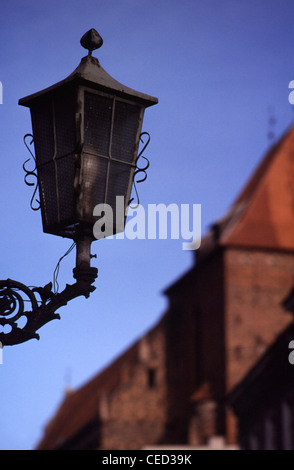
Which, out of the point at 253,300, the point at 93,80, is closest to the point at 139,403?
the point at 253,300

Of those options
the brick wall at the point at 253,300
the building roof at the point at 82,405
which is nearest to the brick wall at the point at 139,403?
the building roof at the point at 82,405

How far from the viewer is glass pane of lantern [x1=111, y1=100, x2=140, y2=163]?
13.4 feet

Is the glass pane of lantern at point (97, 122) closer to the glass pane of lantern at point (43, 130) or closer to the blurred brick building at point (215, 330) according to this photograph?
the glass pane of lantern at point (43, 130)

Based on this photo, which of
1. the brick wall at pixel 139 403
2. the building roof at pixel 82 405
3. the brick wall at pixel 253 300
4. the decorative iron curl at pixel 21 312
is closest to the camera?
the decorative iron curl at pixel 21 312

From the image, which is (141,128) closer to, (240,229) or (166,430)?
(240,229)

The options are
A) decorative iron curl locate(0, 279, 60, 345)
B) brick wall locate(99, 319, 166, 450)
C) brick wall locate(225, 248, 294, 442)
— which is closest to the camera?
decorative iron curl locate(0, 279, 60, 345)

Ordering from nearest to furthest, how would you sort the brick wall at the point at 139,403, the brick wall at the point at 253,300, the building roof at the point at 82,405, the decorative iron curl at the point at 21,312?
the decorative iron curl at the point at 21,312 → the brick wall at the point at 253,300 → the brick wall at the point at 139,403 → the building roof at the point at 82,405

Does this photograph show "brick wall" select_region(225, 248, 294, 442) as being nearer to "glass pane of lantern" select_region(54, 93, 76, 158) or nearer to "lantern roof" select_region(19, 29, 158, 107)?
"lantern roof" select_region(19, 29, 158, 107)

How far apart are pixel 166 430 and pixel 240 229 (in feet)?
26.9

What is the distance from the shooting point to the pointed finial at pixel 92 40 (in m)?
4.23

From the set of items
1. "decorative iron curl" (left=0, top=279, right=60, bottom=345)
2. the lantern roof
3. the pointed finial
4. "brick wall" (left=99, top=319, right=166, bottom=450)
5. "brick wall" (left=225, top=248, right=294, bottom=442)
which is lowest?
"decorative iron curl" (left=0, top=279, right=60, bottom=345)

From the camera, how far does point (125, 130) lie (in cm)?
414

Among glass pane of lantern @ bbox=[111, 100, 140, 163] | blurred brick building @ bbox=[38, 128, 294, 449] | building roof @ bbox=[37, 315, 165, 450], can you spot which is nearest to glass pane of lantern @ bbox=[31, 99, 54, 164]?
glass pane of lantern @ bbox=[111, 100, 140, 163]

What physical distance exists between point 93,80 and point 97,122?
0.59 ft
